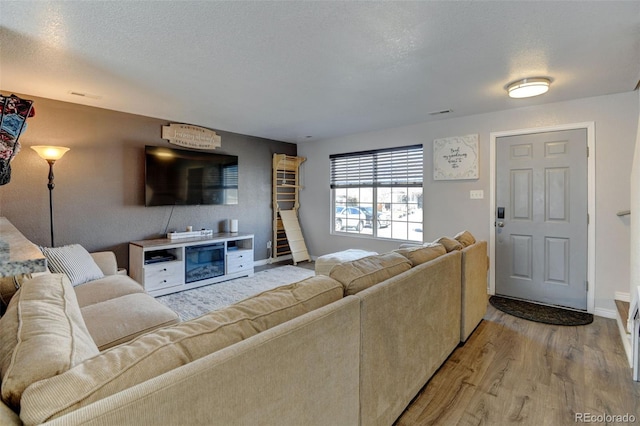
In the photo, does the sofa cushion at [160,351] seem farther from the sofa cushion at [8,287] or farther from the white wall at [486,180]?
the white wall at [486,180]

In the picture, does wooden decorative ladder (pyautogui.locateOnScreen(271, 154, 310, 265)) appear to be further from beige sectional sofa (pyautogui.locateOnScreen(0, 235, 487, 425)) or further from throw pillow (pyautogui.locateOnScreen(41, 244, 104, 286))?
beige sectional sofa (pyautogui.locateOnScreen(0, 235, 487, 425))

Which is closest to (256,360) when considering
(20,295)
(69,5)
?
(20,295)

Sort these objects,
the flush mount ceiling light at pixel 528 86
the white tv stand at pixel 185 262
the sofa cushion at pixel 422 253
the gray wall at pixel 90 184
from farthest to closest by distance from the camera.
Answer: the white tv stand at pixel 185 262 < the gray wall at pixel 90 184 < the flush mount ceiling light at pixel 528 86 < the sofa cushion at pixel 422 253

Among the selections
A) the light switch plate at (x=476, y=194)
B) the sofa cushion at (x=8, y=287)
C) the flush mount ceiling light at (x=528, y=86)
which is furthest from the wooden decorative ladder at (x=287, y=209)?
the sofa cushion at (x=8, y=287)

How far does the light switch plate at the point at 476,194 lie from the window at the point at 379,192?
735mm

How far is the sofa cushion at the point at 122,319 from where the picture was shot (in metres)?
1.71

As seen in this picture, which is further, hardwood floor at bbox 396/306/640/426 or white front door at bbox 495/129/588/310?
white front door at bbox 495/129/588/310

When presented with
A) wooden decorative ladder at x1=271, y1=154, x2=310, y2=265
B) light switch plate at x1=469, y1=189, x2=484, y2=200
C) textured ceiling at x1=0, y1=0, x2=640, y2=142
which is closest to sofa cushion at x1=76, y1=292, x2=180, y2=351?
textured ceiling at x1=0, y1=0, x2=640, y2=142

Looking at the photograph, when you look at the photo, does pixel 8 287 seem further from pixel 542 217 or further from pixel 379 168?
pixel 542 217

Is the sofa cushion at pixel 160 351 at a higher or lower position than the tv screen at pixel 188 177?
lower

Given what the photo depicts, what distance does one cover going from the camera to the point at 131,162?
404 centimetres

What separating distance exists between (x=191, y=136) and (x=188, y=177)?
0.63 m

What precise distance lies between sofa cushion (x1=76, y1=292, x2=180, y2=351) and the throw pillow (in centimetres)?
72

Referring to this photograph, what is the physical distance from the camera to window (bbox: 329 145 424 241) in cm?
464
